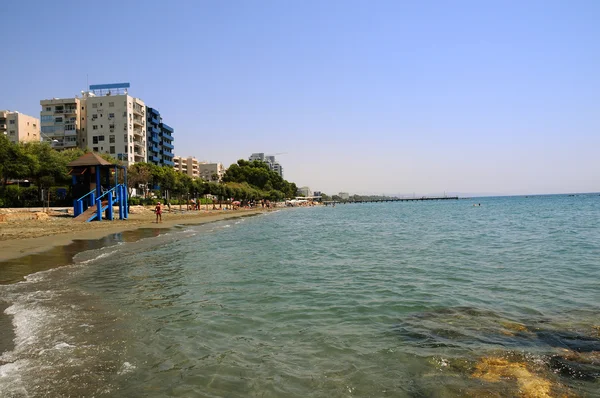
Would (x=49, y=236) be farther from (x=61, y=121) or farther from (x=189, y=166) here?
(x=189, y=166)

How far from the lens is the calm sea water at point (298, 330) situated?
16.0 feet

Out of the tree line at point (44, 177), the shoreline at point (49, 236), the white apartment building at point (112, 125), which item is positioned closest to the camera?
the shoreline at point (49, 236)

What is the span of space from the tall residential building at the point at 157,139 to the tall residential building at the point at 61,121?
14.8 m

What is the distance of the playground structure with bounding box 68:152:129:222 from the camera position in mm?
33844

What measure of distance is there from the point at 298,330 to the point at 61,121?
92707 mm

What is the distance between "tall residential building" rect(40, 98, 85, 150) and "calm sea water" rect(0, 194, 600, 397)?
80.0 m

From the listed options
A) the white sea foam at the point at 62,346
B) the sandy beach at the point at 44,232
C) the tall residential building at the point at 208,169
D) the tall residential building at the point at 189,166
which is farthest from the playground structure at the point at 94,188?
the tall residential building at the point at 208,169

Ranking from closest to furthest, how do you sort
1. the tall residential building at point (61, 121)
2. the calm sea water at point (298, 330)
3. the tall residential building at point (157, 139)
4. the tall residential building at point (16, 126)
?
the calm sea water at point (298, 330)
the tall residential building at point (61, 121)
the tall residential building at point (16, 126)
the tall residential building at point (157, 139)

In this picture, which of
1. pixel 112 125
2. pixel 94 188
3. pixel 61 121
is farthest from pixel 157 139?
pixel 94 188

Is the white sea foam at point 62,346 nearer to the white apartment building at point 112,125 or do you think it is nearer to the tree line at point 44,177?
the tree line at point 44,177

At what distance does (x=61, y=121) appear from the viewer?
3292 inches

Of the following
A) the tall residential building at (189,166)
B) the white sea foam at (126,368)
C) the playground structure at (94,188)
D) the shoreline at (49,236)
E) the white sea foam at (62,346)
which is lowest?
the white sea foam at (126,368)

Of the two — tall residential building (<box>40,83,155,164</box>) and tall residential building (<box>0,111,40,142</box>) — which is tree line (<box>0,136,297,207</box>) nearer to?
tall residential building (<box>40,83,155,164</box>)

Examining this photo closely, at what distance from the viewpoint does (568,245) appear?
20.3m
